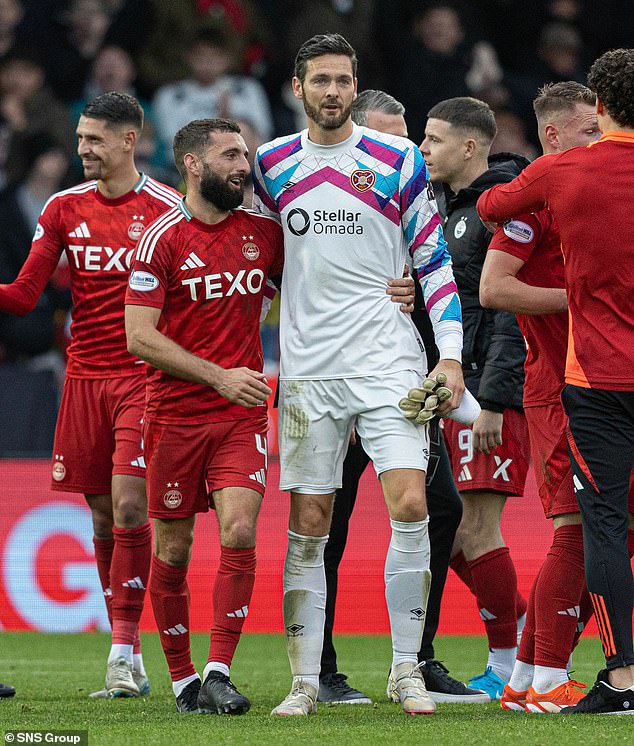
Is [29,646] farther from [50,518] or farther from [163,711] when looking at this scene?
[163,711]

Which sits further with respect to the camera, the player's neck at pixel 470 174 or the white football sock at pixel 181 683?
the player's neck at pixel 470 174

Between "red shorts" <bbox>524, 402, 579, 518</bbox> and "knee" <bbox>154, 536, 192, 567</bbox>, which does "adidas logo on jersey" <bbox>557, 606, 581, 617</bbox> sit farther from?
"knee" <bbox>154, 536, 192, 567</bbox>

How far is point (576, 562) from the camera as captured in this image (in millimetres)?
5047

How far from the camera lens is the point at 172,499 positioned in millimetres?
5375

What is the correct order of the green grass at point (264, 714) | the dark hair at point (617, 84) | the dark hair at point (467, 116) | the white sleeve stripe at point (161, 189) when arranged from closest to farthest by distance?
the green grass at point (264, 714), the dark hair at point (617, 84), the dark hair at point (467, 116), the white sleeve stripe at point (161, 189)

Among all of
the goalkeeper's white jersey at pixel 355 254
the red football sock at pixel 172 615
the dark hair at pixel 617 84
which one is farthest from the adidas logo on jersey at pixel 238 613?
the dark hair at pixel 617 84

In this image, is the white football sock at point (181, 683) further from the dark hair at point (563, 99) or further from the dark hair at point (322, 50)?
the dark hair at point (563, 99)

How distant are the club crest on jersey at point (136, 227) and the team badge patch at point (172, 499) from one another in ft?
5.41

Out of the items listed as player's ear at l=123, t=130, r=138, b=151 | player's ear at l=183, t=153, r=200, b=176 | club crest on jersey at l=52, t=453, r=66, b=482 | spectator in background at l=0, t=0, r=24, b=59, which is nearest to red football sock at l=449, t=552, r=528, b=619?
club crest on jersey at l=52, t=453, r=66, b=482

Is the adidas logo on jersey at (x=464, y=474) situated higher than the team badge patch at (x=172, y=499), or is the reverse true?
the adidas logo on jersey at (x=464, y=474)

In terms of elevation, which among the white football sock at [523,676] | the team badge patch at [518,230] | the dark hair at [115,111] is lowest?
the white football sock at [523,676]

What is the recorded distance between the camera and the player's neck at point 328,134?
5.21 metres

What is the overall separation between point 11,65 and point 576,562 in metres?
9.79

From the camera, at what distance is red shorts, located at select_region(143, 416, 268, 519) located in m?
5.31
